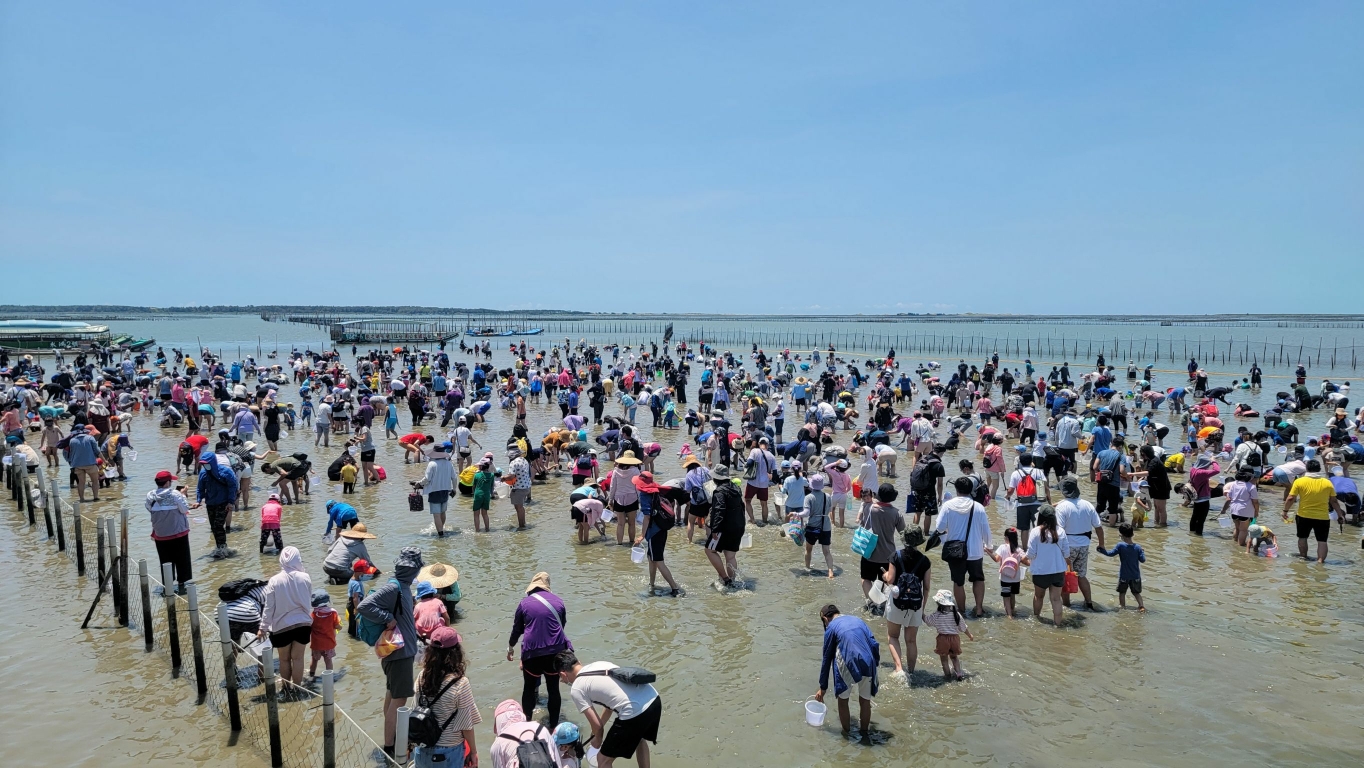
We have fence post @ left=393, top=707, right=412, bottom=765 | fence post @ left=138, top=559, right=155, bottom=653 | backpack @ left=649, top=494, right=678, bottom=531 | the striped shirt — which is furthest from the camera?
backpack @ left=649, top=494, right=678, bottom=531

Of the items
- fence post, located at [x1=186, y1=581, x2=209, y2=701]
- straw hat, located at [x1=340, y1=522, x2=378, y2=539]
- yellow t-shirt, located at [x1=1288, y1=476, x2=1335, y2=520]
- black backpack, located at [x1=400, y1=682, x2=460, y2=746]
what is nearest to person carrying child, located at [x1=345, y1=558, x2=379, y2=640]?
straw hat, located at [x1=340, y1=522, x2=378, y2=539]

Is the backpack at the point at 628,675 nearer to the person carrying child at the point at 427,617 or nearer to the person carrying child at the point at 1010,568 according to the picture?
the person carrying child at the point at 427,617

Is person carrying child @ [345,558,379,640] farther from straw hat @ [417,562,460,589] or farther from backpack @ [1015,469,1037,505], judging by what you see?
backpack @ [1015,469,1037,505]

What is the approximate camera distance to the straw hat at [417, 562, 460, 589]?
24.1 ft

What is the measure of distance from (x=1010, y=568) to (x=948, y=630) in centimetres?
189

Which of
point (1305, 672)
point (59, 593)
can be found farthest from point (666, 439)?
point (1305, 672)

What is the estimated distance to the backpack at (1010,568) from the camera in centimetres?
823

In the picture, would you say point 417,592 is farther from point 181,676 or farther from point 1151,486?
point 1151,486

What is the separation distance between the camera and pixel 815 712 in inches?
A: 236

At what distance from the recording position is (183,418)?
76.8 ft

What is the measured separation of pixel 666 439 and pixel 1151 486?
1275 centimetres

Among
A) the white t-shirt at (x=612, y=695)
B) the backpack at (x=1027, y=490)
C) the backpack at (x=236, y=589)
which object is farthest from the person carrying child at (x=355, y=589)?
the backpack at (x=1027, y=490)

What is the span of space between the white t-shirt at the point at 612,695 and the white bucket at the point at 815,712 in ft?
5.72

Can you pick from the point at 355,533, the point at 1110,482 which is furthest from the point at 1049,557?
the point at 355,533
